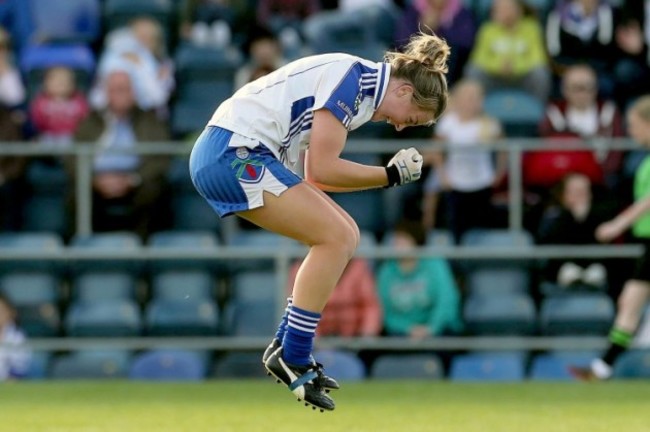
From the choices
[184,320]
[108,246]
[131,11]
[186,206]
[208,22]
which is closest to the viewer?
[184,320]

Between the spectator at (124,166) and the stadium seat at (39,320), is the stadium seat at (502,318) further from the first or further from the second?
the stadium seat at (39,320)

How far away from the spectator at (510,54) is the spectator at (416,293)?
2034mm

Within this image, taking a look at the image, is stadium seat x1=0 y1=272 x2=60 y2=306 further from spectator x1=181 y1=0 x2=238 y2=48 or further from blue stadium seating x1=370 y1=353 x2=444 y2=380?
spectator x1=181 y1=0 x2=238 y2=48

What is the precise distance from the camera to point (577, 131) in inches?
519

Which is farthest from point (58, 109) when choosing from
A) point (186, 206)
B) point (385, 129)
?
point (385, 129)

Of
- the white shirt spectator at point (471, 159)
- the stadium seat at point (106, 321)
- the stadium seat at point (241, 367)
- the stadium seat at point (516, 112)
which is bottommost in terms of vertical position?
the stadium seat at point (241, 367)

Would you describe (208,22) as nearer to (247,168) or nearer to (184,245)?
(184,245)

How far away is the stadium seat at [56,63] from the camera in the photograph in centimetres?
1425

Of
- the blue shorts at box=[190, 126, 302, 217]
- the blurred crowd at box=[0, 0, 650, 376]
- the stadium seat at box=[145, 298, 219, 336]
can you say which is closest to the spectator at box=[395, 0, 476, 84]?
the blurred crowd at box=[0, 0, 650, 376]

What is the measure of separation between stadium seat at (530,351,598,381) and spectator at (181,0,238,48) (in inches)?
169


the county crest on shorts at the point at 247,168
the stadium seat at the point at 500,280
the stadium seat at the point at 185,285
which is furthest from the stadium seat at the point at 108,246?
the county crest on shorts at the point at 247,168

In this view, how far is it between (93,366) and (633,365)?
4.17m

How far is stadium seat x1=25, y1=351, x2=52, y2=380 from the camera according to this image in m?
12.7

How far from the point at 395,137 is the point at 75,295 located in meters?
2.90
